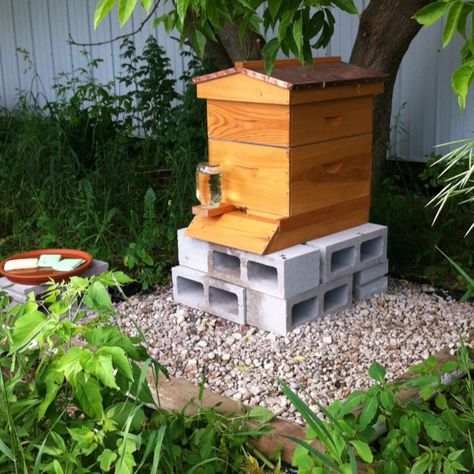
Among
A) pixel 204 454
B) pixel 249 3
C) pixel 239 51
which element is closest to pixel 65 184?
pixel 239 51

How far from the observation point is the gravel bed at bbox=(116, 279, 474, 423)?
308 centimetres

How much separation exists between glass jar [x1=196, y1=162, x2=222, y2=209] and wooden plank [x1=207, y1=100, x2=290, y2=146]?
0.18 meters

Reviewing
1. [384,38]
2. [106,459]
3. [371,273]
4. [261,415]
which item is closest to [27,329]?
[106,459]

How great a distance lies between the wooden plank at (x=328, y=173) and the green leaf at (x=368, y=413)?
1480 millimetres

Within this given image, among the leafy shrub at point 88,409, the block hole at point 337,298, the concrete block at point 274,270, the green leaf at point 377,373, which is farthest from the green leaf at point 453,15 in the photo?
the block hole at point 337,298

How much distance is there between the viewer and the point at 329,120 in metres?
3.69

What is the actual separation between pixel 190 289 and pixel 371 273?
38.7 inches

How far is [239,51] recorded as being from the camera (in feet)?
17.1

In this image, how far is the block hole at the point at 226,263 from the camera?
12.4ft

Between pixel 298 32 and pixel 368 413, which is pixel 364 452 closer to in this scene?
pixel 368 413

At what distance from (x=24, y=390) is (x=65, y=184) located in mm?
3415

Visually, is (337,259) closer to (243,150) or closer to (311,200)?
(311,200)

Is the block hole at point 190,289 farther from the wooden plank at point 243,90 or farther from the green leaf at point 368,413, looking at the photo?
the green leaf at point 368,413

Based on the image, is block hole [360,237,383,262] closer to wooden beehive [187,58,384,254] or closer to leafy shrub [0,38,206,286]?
wooden beehive [187,58,384,254]
